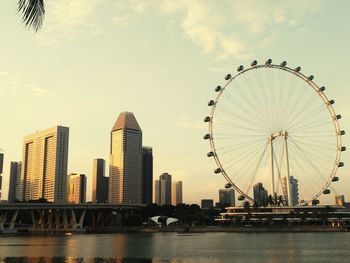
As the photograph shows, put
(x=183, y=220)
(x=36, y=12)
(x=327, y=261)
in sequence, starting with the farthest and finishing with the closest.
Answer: (x=183, y=220) < (x=327, y=261) < (x=36, y=12)

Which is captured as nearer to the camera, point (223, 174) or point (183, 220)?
point (223, 174)

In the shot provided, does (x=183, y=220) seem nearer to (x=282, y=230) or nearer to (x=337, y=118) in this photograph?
(x=282, y=230)

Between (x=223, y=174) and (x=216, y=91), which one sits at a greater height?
(x=216, y=91)

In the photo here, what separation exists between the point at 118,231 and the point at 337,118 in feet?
324

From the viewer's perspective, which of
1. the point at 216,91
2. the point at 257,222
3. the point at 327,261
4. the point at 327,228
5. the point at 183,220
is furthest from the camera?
the point at 183,220

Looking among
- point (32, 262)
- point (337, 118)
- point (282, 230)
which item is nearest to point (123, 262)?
point (32, 262)

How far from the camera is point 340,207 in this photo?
172m

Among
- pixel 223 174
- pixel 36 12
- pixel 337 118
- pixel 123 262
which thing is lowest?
pixel 123 262

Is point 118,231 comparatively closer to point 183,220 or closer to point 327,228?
point 183,220

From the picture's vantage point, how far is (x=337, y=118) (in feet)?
358

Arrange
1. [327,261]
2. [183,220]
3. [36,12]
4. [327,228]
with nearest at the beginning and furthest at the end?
1. [36,12]
2. [327,261]
3. [327,228]
4. [183,220]

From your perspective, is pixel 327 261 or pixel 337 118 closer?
pixel 327 261

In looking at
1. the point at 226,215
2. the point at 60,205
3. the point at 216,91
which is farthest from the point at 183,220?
the point at 216,91

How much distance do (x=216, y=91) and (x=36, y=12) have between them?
97590 millimetres
